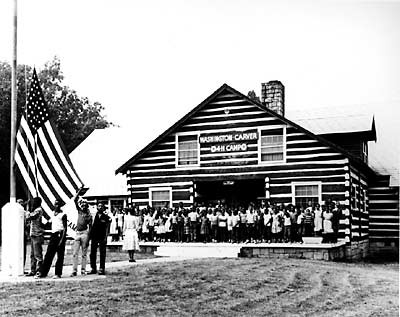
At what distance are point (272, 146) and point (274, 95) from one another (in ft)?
8.61

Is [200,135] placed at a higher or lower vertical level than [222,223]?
higher

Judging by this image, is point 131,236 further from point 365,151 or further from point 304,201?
point 365,151

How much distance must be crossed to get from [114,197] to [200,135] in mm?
4891

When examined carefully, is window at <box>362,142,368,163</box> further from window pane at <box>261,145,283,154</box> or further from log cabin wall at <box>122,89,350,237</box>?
window pane at <box>261,145,283,154</box>

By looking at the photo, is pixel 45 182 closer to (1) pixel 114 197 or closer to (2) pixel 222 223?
(2) pixel 222 223

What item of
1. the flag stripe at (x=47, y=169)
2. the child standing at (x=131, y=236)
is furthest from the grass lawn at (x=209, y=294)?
the child standing at (x=131, y=236)

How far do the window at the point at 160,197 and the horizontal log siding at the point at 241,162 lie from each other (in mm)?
178

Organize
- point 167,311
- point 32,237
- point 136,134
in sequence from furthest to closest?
point 136,134 < point 32,237 < point 167,311

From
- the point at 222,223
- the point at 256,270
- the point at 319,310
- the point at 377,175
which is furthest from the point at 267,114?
the point at 319,310

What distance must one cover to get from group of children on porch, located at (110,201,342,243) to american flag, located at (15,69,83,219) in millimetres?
6820

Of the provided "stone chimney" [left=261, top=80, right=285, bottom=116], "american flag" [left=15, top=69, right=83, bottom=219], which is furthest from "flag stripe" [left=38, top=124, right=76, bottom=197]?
"stone chimney" [left=261, top=80, right=285, bottom=116]

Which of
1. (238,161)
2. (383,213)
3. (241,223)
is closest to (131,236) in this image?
(241,223)

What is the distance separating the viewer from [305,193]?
56.0 feet

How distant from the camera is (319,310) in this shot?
27.3 ft
